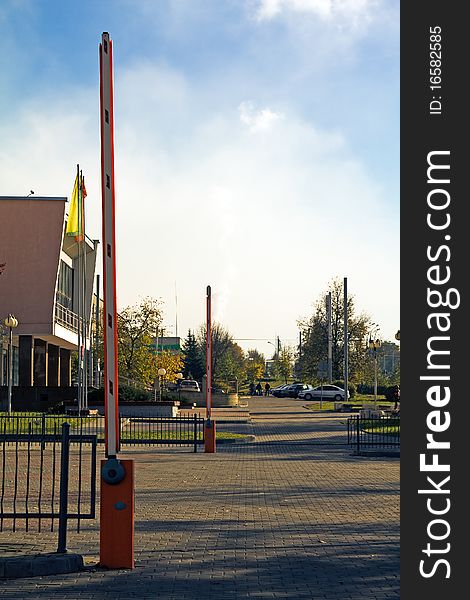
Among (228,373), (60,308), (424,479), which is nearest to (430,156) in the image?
(424,479)

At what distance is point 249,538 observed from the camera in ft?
38.5

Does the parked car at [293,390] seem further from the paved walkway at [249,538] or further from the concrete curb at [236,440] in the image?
the paved walkway at [249,538]

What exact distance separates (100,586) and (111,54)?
501 cm

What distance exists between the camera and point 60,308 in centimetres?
5791

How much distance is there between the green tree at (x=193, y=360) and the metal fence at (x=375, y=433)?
237 ft

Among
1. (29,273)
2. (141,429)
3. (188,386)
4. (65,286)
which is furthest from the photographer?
(188,386)

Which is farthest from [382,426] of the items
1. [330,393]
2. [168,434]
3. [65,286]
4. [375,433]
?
[330,393]

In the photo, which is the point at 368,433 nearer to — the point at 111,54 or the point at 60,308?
the point at 111,54

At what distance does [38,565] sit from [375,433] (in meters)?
22.8

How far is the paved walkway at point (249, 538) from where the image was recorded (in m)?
8.69

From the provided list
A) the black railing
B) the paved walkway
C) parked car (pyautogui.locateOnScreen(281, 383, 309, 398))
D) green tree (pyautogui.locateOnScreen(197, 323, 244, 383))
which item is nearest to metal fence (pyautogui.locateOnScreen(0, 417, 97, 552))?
the paved walkway

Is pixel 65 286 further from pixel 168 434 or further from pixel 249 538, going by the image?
pixel 249 538

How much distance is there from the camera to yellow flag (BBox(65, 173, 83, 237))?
48469mm

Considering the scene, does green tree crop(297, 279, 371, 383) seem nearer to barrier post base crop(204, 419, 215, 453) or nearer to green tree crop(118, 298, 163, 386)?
green tree crop(118, 298, 163, 386)
